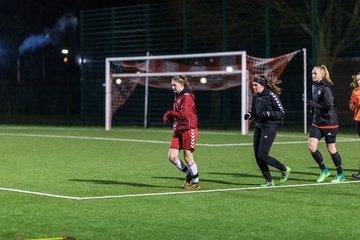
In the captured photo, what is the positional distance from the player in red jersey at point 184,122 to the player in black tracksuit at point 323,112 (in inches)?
76.6

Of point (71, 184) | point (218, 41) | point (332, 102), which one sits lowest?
point (71, 184)

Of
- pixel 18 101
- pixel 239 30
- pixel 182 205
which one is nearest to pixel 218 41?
pixel 239 30

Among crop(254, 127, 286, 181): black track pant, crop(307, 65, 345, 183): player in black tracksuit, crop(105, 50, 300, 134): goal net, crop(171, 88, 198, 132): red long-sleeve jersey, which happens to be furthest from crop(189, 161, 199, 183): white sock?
crop(105, 50, 300, 134): goal net

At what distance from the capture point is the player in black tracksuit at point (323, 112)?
13.5 metres

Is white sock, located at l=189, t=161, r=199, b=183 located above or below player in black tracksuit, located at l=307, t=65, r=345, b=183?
below

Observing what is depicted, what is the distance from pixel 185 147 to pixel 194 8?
78.3 feet

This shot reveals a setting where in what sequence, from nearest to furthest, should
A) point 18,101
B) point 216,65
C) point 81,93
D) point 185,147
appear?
point 185,147 < point 216,65 < point 81,93 < point 18,101

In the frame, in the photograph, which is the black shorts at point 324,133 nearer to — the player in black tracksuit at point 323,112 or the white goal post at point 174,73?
the player in black tracksuit at point 323,112

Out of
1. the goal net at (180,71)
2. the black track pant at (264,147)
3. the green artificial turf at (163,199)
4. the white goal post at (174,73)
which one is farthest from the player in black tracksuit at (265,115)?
the goal net at (180,71)

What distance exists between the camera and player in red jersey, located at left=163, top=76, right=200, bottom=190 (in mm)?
12727

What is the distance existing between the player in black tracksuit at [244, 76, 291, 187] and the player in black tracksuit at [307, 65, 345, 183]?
70cm

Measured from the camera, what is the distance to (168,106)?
115 feet

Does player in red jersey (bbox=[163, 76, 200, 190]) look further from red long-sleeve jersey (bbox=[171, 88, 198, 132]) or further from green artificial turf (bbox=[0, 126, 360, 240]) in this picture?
green artificial turf (bbox=[0, 126, 360, 240])

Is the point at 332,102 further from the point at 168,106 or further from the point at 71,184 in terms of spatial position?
the point at 168,106
